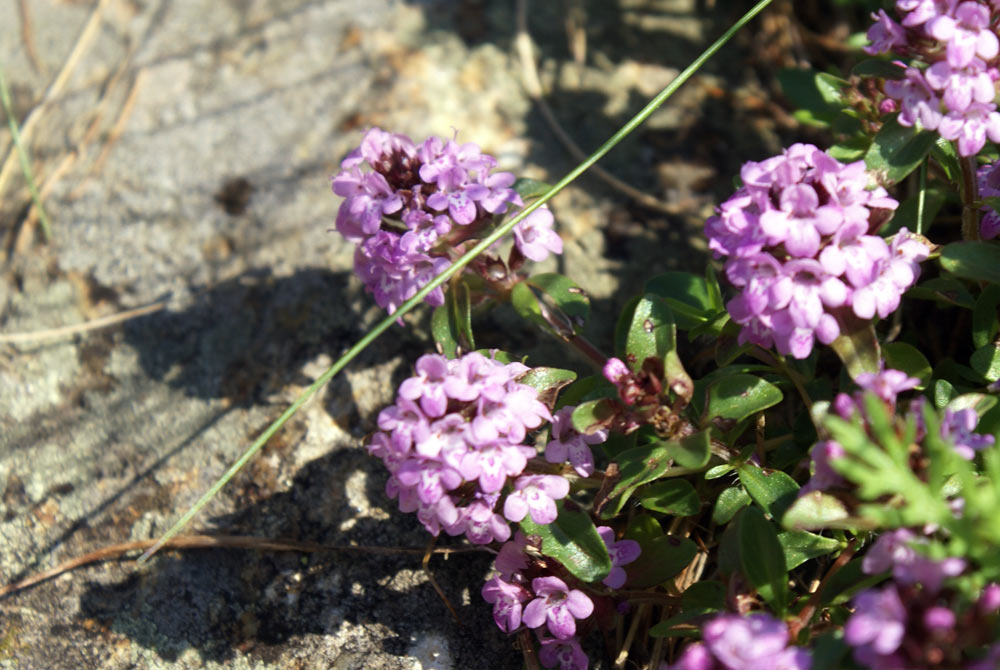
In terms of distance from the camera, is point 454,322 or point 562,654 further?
point 454,322

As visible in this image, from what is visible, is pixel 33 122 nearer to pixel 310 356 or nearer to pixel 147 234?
pixel 147 234

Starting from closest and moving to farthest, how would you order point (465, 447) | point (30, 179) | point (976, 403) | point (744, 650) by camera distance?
point (744, 650)
point (465, 447)
point (976, 403)
point (30, 179)

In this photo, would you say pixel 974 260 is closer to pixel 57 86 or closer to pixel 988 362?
pixel 988 362

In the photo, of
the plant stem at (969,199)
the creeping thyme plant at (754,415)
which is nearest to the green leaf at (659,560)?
the creeping thyme plant at (754,415)

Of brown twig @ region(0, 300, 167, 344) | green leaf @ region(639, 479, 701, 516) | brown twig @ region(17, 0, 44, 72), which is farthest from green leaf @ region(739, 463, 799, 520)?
brown twig @ region(17, 0, 44, 72)

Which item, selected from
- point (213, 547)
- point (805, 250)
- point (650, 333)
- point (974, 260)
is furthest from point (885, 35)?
point (213, 547)

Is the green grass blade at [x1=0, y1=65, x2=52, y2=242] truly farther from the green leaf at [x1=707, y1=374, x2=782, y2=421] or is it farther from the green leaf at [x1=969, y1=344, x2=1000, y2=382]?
the green leaf at [x1=969, y1=344, x2=1000, y2=382]
